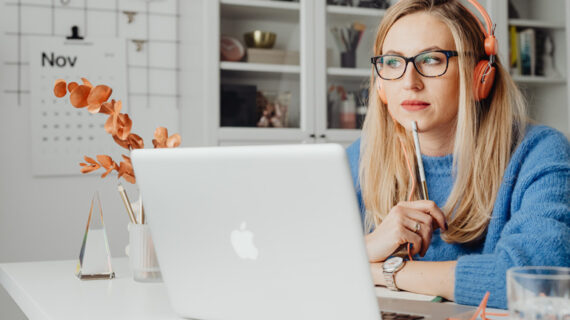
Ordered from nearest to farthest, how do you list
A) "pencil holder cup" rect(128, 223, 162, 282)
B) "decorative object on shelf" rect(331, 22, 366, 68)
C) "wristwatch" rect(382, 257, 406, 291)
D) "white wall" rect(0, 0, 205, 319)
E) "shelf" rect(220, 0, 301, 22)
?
"wristwatch" rect(382, 257, 406, 291), "pencil holder cup" rect(128, 223, 162, 282), "white wall" rect(0, 0, 205, 319), "shelf" rect(220, 0, 301, 22), "decorative object on shelf" rect(331, 22, 366, 68)

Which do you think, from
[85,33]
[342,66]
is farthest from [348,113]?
[85,33]

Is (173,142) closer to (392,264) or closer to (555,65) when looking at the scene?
(392,264)

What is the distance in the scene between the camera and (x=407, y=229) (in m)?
1.12

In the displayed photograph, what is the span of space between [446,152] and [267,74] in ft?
4.36

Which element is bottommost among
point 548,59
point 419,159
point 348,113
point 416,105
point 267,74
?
point 419,159

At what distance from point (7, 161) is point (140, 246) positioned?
154 centimetres

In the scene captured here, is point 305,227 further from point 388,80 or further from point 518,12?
point 518,12

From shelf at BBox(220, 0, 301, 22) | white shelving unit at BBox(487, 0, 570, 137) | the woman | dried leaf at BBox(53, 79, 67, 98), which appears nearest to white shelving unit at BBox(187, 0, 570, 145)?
shelf at BBox(220, 0, 301, 22)

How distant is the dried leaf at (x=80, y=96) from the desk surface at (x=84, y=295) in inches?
12.8

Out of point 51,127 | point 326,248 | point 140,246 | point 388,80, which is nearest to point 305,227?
point 326,248

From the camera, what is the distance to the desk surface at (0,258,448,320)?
900mm

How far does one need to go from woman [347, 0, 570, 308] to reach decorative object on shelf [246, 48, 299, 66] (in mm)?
1152

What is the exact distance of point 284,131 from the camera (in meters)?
2.58

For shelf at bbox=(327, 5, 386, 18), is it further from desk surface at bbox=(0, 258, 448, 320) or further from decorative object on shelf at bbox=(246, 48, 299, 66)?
desk surface at bbox=(0, 258, 448, 320)
